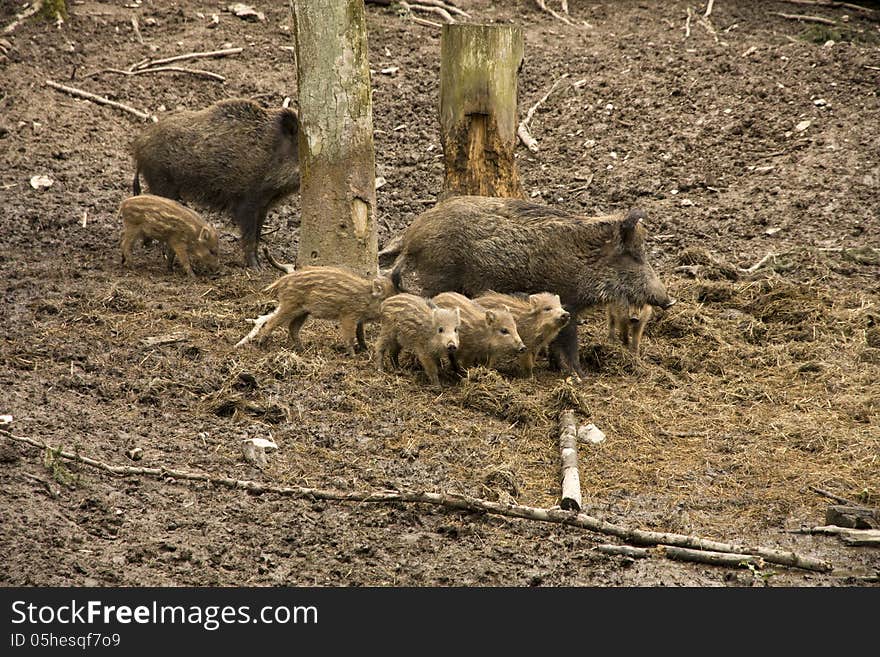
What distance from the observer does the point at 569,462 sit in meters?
6.18

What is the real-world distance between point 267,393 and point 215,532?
178cm

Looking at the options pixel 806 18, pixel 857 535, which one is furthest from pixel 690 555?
pixel 806 18

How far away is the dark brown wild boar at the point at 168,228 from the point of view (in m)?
9.36

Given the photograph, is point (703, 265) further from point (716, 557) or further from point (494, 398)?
point (716, 557)

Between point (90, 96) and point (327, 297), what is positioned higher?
point (90, 96)

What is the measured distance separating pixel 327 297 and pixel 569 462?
2349 millimetres

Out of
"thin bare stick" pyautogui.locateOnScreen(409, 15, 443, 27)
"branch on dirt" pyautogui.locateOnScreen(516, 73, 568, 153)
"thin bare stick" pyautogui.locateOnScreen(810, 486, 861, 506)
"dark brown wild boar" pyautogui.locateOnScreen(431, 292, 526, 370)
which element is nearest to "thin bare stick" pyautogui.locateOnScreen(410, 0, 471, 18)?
"thin bare stick" pyautogui.locateOnScreen(409, 15, 443, 27)

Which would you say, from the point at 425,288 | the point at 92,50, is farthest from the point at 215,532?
the point at 92,50

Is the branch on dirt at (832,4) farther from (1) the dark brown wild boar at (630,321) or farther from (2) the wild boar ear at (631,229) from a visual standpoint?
(1) the dark brown wild boar at (630,321)

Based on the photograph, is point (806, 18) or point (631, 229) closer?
point (631, 229)

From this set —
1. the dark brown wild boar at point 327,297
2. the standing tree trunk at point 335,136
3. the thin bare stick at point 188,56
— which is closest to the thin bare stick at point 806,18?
the thin bare stick at point 188,56

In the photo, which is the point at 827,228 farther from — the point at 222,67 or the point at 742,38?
the point at 222,67

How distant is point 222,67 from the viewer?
44.7 ft

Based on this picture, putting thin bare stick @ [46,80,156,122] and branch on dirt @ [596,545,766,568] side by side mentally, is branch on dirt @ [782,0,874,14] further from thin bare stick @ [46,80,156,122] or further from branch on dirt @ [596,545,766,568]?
branch on dirt @ [596,545,766,568]
